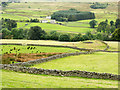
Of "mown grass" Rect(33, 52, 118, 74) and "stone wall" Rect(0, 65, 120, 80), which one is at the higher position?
"stone wall" Rect(0, 65, 120, 80)

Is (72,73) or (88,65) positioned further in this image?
(88,65)

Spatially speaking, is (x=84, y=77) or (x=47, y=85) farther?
(x=84, y=77)

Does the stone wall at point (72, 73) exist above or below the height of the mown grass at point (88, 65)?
above

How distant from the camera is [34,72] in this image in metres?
35.3

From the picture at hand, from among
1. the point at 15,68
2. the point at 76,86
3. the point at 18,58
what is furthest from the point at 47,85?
the point at 18,58

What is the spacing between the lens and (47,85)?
2617 cm

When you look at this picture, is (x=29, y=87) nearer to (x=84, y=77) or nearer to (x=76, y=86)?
(x=76, y=86)

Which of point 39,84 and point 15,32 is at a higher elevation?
point 39,84

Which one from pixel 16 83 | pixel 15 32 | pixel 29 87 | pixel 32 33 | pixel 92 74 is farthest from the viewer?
pixel 15 32

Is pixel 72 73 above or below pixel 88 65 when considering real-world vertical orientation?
above

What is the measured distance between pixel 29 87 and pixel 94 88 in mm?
7213

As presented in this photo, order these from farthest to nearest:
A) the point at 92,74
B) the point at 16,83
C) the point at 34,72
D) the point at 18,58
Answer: the point at 18,58, the point at 34,72, the point at 92,74, the point at 16,83

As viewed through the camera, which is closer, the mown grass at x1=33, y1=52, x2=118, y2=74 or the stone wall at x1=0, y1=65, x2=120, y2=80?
the stone wall at x1=0, y1=65, x2=120, y2=80

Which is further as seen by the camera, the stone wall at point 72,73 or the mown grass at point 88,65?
the mown grass at point 88,65
